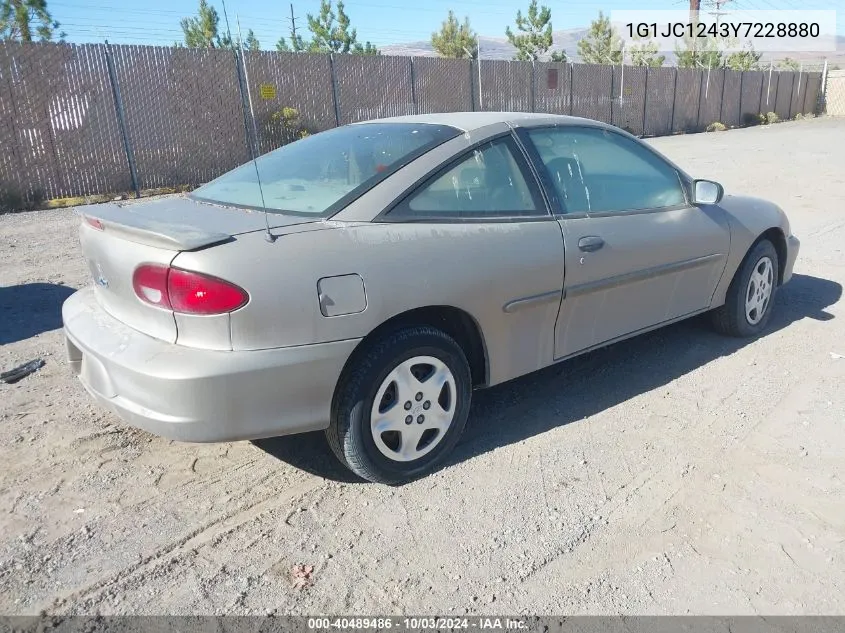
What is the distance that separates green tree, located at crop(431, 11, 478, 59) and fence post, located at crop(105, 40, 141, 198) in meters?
28.8

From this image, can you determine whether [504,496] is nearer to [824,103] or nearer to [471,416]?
[471,416]

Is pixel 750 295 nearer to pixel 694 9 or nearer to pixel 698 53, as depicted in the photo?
pixel 694 9

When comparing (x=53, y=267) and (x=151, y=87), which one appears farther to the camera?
(x=151, y=87)

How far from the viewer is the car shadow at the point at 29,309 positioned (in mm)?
4980

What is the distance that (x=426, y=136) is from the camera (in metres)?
3.37

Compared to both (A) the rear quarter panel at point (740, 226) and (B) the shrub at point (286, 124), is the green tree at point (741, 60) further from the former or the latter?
(A) the rear quarter panel at point (740, 226)

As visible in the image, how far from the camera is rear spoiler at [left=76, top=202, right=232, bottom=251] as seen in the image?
2545mm

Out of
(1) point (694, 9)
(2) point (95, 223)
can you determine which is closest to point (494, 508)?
(2) point (95, 223)

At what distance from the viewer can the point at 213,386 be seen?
8.24 feet

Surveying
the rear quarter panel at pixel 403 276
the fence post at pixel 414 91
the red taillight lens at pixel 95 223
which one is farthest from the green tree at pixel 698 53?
the red taillight lens at pixel 95 223

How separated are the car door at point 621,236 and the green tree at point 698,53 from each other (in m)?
45.8

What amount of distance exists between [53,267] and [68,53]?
6815 mm

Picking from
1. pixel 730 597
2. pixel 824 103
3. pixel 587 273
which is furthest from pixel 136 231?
pixel 824 103

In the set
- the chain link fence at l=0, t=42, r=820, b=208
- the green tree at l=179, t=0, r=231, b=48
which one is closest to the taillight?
the chain link fence at l=0, t=42, r=820, b=208
